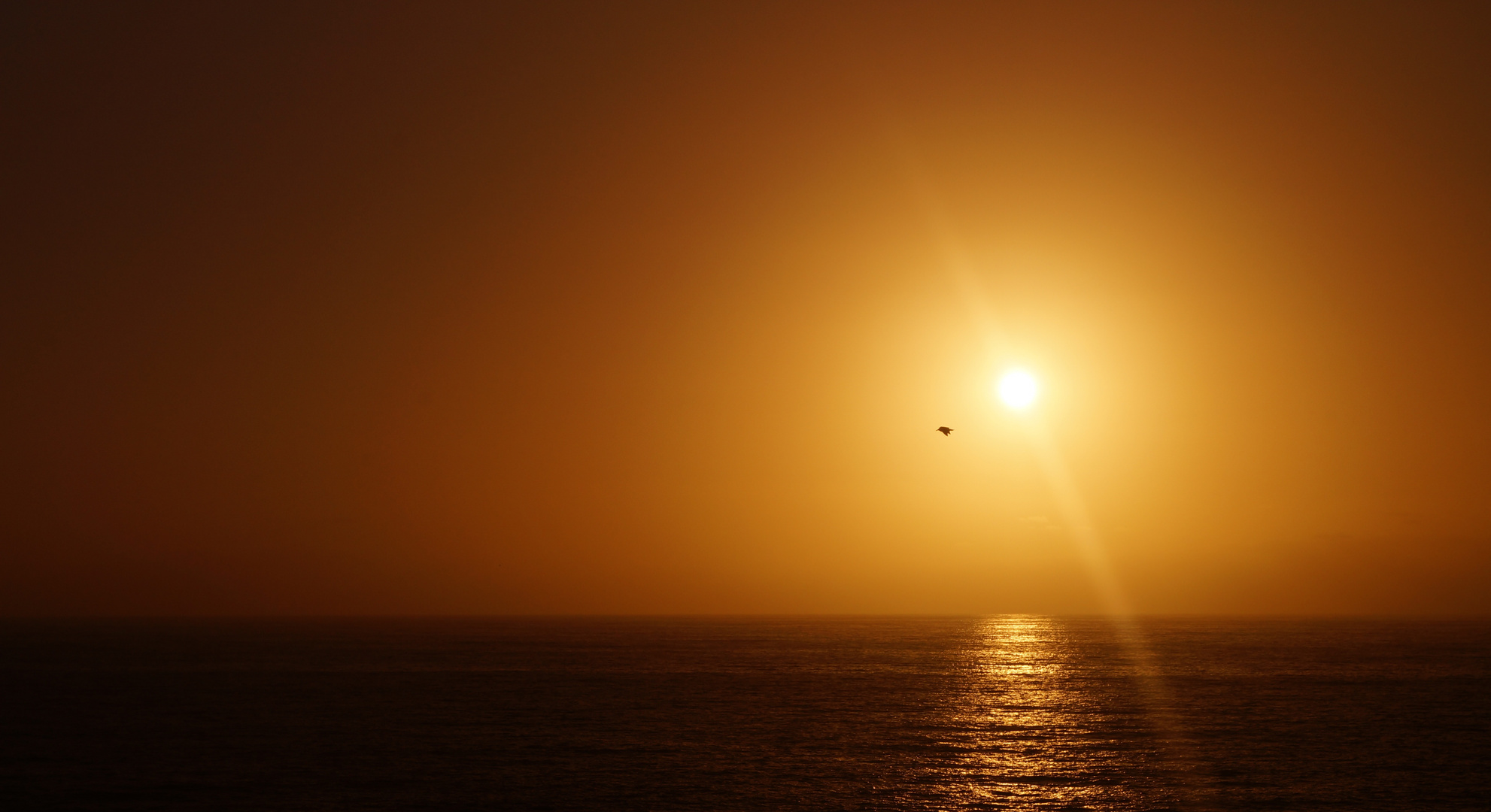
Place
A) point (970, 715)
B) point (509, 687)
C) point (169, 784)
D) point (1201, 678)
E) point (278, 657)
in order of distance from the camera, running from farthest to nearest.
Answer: point (278, 657) < point (1201, 678) < point (509, 687) < point (970, 715) < point (169, 784)

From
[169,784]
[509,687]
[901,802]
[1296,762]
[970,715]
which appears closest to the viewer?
[901,802]

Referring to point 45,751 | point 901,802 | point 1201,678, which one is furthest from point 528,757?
point 1201,678

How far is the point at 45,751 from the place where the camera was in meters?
66.2

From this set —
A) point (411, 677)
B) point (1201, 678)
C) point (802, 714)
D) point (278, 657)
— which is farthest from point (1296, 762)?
point (278, 657)

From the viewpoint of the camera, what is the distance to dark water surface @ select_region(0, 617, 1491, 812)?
2121 inches

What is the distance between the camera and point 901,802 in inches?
2032

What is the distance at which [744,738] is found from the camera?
7169cm

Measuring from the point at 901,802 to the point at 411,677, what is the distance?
277 feet

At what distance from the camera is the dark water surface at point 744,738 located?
177ft

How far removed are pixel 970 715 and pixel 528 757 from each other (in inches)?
1442

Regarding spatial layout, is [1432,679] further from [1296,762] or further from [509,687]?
[509,687]

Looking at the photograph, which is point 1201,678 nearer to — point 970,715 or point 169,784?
point 970,715

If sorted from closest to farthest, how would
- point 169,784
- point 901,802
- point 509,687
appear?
point 901,802 < point 169,784 < point 509,687

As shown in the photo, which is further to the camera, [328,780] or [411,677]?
[411,677]
